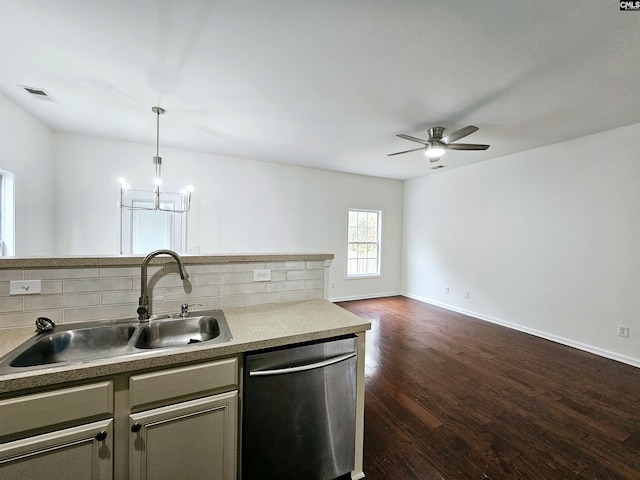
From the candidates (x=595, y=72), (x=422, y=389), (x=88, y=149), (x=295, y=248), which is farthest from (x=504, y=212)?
(x=88, y=149)

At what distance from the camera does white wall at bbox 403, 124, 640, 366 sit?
318 centimetres

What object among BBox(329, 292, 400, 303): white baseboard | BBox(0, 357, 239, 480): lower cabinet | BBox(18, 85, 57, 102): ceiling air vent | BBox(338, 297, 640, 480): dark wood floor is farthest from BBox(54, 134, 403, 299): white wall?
BBox(0, 357, 239, 480): lower cabinet

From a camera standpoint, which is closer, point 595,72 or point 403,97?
point 595,72

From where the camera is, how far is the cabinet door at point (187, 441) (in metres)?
1.12

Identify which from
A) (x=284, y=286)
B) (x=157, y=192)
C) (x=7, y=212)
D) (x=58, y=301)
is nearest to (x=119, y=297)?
(x=58, y=301)

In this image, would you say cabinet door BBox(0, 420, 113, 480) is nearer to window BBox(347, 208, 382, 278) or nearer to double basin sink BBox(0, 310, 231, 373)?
double basin sink BBox(0, 310, 231, 373)

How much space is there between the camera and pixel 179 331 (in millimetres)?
1599

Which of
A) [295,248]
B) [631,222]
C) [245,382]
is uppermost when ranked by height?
[631,222]

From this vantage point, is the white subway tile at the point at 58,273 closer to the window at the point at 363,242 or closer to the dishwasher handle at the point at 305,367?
the dishwasher handle at the point at 305,367

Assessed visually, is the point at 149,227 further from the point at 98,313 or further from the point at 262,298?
the point at 262,298

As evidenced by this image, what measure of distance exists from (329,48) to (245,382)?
221cm

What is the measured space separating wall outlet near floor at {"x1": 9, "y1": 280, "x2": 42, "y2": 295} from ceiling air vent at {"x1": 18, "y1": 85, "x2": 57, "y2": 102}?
2345 mm

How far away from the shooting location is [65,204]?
378 centimetres

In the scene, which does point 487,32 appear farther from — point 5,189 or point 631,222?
point 5,189
